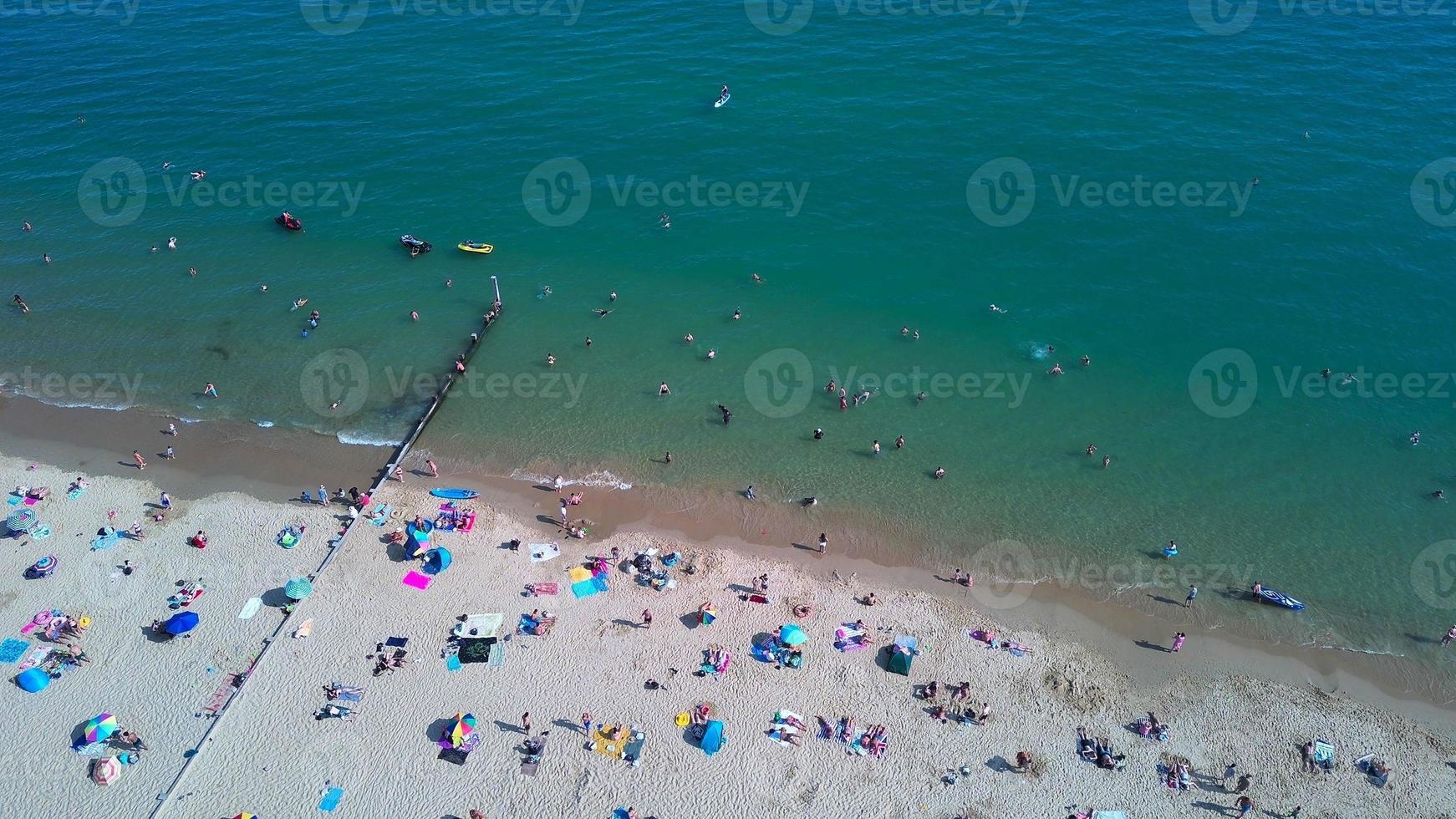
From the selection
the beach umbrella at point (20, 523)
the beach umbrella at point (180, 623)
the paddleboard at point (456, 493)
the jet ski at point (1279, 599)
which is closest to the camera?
the beach umbrella at point (180, 623)

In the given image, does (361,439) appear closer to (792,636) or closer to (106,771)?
(106,771)

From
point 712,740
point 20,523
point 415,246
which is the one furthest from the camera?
point 415,246

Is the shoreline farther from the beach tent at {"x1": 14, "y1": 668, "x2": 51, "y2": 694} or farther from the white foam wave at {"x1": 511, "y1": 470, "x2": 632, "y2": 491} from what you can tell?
the beach tent at {"x1": 14, "y1": 668, "x2": 51, "y2": 694}

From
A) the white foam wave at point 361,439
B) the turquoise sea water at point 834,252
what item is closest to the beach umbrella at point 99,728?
the white foam wave at point 361,439

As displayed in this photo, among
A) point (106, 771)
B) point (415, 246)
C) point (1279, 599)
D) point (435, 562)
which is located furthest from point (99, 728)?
point (1279, 599)

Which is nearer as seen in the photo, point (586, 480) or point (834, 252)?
point (586, 480)

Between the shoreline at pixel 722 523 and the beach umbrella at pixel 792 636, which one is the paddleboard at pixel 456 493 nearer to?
the shoreline at pixel 722 523

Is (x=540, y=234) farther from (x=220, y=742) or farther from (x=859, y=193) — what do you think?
(x=220, y=742)

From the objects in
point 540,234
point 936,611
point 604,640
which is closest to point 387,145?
point 540,234
